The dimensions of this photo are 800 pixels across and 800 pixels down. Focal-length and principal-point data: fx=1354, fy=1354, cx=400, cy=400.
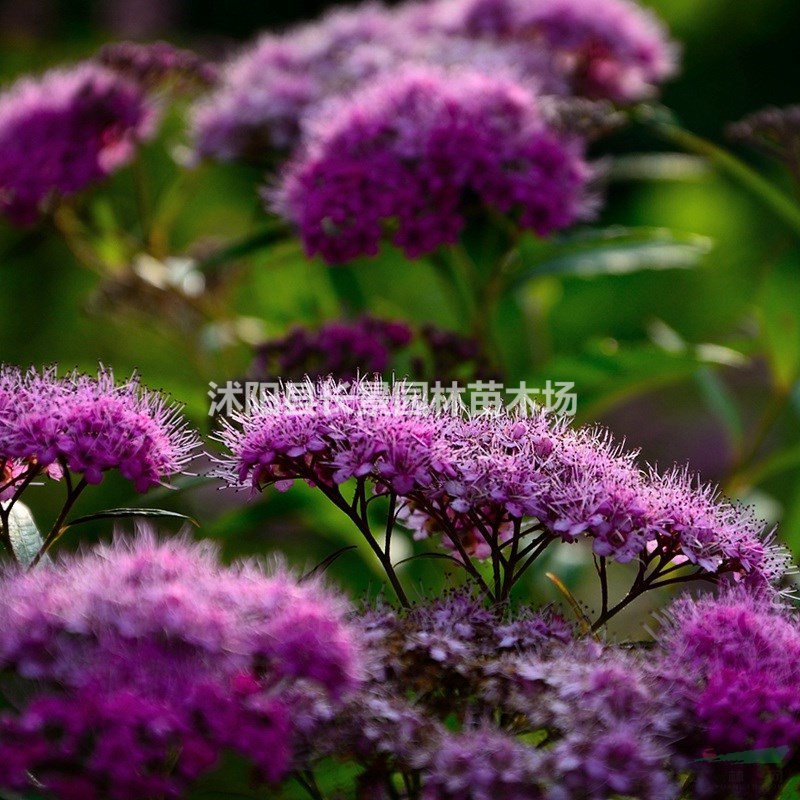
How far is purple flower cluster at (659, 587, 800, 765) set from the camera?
42.4 inches

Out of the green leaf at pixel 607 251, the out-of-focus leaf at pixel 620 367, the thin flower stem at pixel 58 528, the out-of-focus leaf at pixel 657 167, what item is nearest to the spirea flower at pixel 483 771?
the thin flower stem at pixel 58 528

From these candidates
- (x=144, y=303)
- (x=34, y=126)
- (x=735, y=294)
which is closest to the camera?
(x=34, y=126)

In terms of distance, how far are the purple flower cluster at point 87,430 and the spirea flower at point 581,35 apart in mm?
1358

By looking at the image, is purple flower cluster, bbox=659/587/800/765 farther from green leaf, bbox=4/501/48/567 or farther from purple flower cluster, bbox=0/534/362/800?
green leaf, bbox=4/501/48/567

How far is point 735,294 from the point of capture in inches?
190

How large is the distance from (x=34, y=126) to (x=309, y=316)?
0.59 metres

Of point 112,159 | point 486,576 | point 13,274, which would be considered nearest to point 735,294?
point 13,274

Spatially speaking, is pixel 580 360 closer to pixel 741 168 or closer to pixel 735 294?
pixel 741 168

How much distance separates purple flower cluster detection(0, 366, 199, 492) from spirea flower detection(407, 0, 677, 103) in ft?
4.46

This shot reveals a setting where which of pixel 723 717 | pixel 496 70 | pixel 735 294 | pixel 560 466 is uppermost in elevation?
pixel 496 70

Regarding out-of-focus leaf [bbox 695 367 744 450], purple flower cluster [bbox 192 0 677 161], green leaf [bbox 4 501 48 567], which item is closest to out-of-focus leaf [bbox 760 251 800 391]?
out-of-focus leaf [bbox 695 367 744 450]

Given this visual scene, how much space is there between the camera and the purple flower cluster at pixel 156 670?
96 cm

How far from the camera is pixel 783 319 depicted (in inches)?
89.3

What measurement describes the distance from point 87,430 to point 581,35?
4.87 feet
